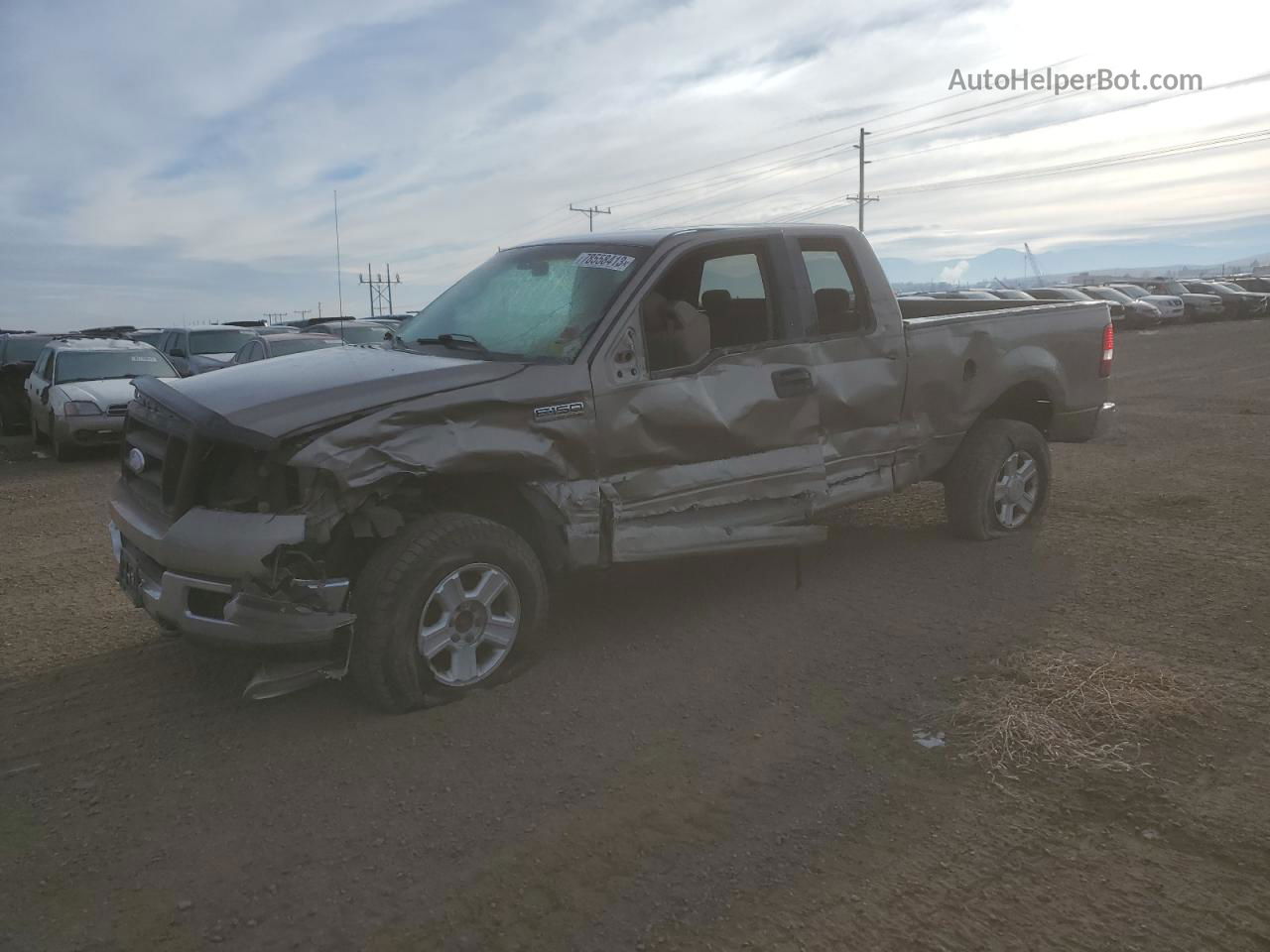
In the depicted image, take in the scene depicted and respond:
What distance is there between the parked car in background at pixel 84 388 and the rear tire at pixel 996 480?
30.8 feet

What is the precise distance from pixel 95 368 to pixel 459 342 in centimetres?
1079

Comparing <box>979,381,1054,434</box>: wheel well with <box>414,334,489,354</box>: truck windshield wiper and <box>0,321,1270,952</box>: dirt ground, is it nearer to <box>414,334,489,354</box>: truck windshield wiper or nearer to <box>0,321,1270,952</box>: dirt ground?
<box>0,321,1270,952</box>: dirt ground

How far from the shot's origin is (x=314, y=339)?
1517 centimetres

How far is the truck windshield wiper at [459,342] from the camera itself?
487 centimetres

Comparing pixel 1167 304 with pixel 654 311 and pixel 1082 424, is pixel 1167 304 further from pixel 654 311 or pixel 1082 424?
pixel 654 311

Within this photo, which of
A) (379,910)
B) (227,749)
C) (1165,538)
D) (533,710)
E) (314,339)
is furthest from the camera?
(314,339)

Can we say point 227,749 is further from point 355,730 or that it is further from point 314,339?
point 314,339

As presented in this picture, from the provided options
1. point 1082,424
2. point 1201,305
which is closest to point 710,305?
point 1082,424

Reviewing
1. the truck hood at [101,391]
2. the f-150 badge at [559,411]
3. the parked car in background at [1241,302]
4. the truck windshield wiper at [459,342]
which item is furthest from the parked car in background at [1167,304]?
the f-150 badge at [559,411]

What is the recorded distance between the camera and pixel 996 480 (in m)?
6.54

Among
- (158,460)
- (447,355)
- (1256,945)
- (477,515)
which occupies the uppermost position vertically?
(447,355)

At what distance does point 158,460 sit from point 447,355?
136 cm

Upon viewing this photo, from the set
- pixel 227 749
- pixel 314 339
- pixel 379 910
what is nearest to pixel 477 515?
pixel 227 749

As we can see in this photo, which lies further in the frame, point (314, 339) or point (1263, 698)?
point (314, 339)
